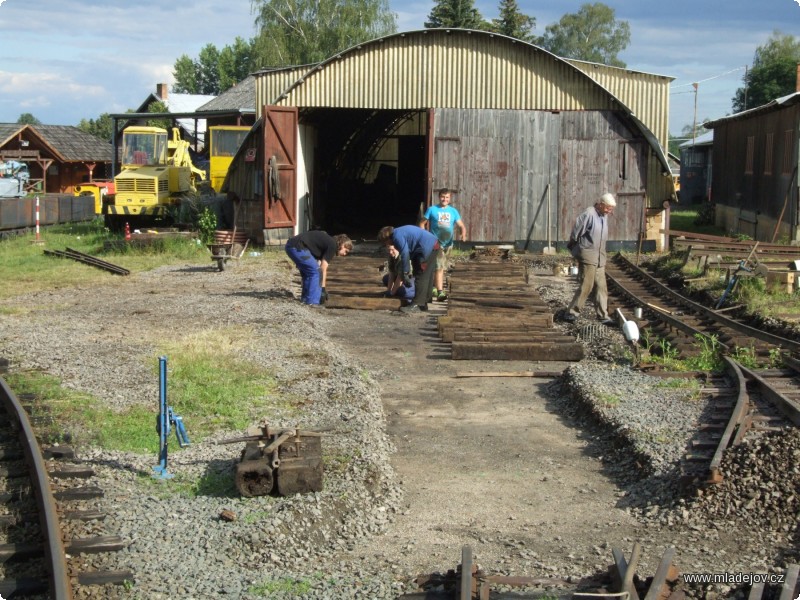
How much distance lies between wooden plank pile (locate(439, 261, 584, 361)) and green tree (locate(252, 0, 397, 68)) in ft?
135

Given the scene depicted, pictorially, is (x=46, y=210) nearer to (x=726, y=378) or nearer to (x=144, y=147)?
(x=144, y=147)

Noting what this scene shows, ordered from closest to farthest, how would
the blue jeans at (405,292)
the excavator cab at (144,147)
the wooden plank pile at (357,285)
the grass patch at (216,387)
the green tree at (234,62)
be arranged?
1. the grass patch at (216,387)
2. the blue jeans at (405,292)
3. the wooden plank pile at (357,285)
4. the excavator cab at (144,147)
5. the green tree at (234,62)

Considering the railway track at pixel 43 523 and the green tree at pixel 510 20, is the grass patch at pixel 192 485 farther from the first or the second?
the green tree at pixel 510 20

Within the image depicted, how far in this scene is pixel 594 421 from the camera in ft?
30.0

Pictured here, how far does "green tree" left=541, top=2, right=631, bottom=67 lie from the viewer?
77.3 metres

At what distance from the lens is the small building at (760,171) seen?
78.8 feet

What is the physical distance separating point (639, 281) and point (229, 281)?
8012mm

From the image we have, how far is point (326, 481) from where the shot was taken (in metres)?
7.00

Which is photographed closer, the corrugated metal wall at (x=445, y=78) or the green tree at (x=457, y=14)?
the corrugated metal wall at (x=445, y=78)

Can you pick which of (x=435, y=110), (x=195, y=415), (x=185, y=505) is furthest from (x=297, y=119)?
(x=185, y=505)

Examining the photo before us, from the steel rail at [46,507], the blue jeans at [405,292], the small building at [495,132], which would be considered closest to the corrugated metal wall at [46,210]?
the small building at [495,132]

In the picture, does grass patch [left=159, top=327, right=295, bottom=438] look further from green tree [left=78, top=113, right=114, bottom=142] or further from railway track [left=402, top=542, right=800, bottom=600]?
green tree [left=78, top=113, right=114, bottom=142]

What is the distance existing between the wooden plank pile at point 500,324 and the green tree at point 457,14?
5230 cm

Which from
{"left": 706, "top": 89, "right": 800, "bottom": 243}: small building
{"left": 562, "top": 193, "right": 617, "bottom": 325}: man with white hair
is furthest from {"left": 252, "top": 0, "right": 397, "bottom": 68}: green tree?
{"left": 562, "top": 193, "right": 617, "bottom": 325}: man with white hair
